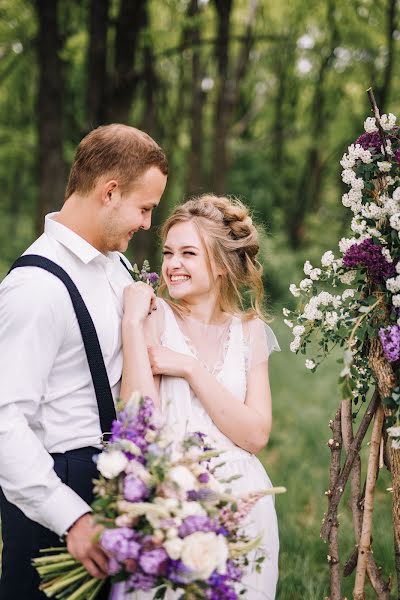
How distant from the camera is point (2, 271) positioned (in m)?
10.2

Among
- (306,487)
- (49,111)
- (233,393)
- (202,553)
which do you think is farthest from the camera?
(49,111)

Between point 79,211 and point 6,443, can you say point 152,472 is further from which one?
point 79,211

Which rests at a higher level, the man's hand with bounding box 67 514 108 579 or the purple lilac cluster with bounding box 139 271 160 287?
the purple lilac cluster with bounding box 139 271 160 287

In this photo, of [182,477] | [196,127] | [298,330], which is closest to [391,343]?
[298,330]

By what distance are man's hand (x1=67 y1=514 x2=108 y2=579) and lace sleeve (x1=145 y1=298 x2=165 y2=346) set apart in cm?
91

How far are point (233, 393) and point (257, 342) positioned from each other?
1.10 ft

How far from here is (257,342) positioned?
3.31 meters

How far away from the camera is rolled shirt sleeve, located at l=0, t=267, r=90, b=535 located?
2.34 m

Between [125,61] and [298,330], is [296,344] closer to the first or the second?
[298,330]

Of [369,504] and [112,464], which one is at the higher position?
[112,464]

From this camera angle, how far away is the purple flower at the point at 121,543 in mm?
1979

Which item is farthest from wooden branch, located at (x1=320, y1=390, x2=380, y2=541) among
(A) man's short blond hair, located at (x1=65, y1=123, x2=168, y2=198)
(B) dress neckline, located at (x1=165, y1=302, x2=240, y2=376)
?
(A) man's short blond hair, located at (x1=65, y1=123, x2=168, y2=198)

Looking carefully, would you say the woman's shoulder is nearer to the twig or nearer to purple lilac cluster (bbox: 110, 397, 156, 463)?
the twig

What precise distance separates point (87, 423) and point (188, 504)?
0.77 meters
